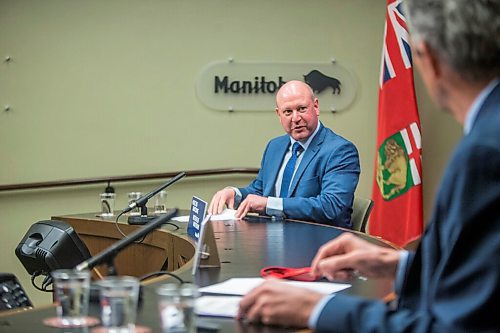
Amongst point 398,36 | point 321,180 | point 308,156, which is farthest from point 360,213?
point 398,36

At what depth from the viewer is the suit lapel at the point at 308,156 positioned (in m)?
3.97

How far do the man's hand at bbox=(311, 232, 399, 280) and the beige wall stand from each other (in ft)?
11.3

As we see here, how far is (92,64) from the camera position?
5188 mm

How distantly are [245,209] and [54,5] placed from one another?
2.26 meters

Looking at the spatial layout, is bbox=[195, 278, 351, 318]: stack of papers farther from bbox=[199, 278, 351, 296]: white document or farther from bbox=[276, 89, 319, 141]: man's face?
bbox=[276, 89, 319, 141]: man's face

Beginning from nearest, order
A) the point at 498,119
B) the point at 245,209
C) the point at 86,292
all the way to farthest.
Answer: the point at 498,119, the point at 86,292, the point at 245,209

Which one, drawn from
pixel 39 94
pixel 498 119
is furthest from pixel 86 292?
pixel 39 94

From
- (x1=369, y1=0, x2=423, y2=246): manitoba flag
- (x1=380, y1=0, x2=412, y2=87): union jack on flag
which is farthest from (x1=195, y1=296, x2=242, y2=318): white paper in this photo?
(x1=380, y1=0, x2=412, y2=87): union jack on flag

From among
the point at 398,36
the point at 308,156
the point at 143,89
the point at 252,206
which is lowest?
the point at 252,206

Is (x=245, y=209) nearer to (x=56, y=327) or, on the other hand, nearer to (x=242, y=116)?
(x=242, y=116)

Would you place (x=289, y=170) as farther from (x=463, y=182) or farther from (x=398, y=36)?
(x=463, y=182)

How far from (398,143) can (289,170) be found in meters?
1.03

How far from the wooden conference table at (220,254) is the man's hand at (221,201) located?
206 mm

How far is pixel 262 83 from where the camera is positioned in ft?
17.7
